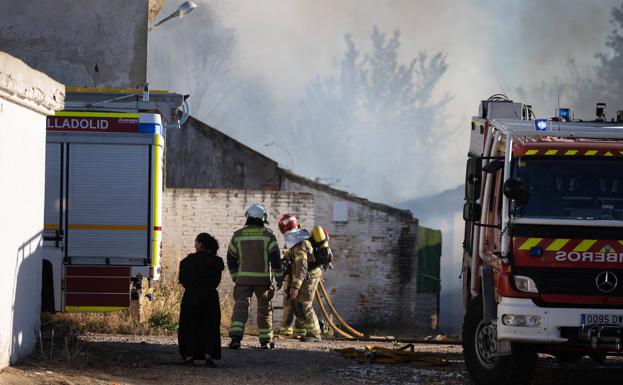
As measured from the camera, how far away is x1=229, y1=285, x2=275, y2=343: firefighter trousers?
→ 47.7 ft

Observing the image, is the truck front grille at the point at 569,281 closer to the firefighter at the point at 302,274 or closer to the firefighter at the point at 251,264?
the firefighter at the point at 251,264

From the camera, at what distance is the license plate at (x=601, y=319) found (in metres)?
10.6

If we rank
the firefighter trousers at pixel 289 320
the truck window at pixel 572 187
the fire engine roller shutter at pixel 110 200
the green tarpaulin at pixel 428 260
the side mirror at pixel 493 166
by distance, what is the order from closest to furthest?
1. the truck window at pixel 572 187
2. the side mirror at pixel 493 166
3. the fire engine roller shutter at pixel 110 200
4. the firefighter trousers at pixel 289 320
5. the green tarpaulin at pixel 428 260

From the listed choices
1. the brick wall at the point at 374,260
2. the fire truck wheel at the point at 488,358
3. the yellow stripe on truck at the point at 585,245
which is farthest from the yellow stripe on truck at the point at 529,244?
the brick wall at the point at 374,260

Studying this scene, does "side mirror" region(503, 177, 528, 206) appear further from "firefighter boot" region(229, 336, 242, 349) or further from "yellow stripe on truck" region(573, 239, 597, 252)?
"firefighter boot" region(229, 336, 242, 349)

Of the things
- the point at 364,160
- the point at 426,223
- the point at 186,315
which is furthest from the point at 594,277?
the point at 364,160

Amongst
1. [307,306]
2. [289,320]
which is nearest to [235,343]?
[307,306]

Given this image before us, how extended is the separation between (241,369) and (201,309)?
2.53 feet

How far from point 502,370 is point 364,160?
49.4 meters

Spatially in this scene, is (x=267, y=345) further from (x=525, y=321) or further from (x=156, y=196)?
(x=525, y=321)

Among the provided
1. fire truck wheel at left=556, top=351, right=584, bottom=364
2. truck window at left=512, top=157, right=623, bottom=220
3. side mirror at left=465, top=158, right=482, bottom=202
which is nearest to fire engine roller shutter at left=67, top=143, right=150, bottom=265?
side mirror at left=465, top=158, right=482, bottom=202

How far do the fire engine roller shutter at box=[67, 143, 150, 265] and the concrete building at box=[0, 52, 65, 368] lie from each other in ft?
10.2

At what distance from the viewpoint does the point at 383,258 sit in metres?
27.2

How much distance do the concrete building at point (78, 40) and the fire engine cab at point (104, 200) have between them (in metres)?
8.83
